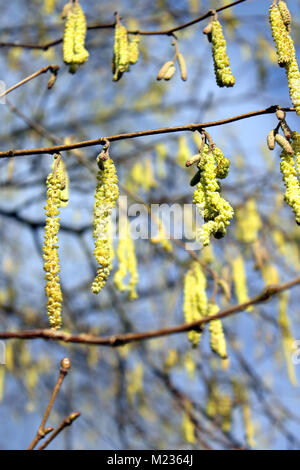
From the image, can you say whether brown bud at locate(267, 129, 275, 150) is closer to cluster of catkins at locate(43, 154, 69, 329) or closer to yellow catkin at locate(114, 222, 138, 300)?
cluster of catkins at locate(43, 154, 69, 329)

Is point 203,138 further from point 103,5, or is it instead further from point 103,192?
point 103,5

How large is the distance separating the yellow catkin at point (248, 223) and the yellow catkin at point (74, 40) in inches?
64.8

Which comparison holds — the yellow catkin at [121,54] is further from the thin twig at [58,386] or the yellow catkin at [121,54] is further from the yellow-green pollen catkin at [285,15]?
the thin twig at [58,386]

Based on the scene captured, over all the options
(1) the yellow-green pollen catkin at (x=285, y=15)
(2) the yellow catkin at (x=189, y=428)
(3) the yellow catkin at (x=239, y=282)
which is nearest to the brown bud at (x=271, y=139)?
(1) the yellow-green pollen catkin at (x=285, y=15)

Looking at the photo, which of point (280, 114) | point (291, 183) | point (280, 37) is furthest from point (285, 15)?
point (291, 183)

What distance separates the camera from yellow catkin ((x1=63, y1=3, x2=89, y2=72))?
1398mm

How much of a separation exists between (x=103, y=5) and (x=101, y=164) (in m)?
4.43

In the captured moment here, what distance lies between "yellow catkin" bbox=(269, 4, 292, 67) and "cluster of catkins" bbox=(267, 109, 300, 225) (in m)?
0.13

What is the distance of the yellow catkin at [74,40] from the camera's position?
1398 millimetres

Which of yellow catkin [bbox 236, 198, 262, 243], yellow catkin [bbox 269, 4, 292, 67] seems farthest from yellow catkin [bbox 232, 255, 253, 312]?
yellow catkin [bbox 269, 4, 292, 67]

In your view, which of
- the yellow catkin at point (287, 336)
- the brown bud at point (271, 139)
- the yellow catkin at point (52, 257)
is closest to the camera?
the yellow catkin at point (52, 257)

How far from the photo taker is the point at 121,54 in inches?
59.8
